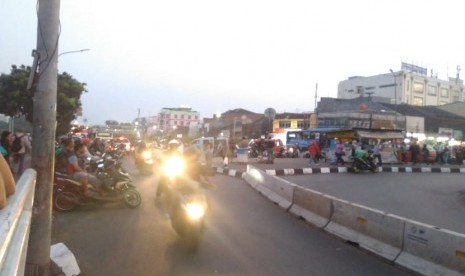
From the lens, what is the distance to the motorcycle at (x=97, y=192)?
9.89 meters

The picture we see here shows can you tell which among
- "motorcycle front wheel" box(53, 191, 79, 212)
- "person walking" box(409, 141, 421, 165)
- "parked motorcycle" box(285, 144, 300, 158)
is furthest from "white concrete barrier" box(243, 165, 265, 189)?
"parked motorcycle" box(285, 144, 300, 158)

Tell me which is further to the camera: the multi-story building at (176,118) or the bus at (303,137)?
the multi-story building at (176,118)

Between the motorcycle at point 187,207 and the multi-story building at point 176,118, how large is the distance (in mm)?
125276

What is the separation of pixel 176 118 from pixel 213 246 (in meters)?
131

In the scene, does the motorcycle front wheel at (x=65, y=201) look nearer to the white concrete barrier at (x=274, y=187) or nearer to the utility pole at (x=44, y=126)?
the utility pole at (x=44, y=126)

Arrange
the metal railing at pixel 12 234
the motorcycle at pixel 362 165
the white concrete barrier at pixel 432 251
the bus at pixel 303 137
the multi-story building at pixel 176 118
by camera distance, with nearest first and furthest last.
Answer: the metal railing at pixel 12 234 → the white concrete barrier at pixel 432 251 → the motorcycle at pixel 362 165 → the bus at pixel 303 137 → the multi-story building at pixel 176 118

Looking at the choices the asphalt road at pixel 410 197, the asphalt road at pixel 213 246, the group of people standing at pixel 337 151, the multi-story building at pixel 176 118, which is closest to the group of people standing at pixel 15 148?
the asphalt road at pixel 213 246

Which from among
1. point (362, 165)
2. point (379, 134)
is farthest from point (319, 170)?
point (379, 134)

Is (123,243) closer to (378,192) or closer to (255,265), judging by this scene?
(255,265)

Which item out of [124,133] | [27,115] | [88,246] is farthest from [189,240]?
[124,133]

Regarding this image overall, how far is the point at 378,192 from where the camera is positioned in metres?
15.3

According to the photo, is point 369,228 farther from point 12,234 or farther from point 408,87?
point 408,87

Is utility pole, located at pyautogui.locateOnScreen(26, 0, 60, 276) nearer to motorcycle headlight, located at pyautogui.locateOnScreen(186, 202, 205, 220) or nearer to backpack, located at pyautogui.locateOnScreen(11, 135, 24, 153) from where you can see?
motorcycle headlight, located at pyautogui.locateOnScreen(186, 202, 205, 220)

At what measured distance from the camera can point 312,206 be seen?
32.4 ft
